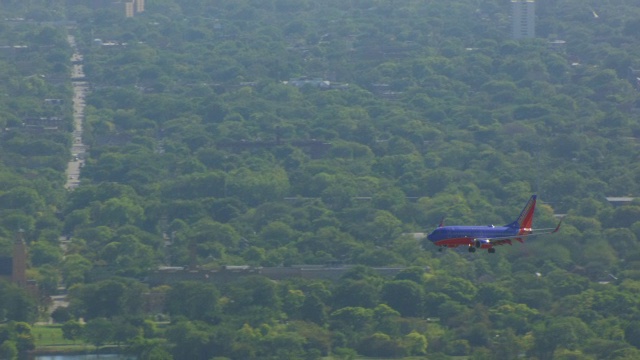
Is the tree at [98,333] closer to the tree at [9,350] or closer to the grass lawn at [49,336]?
the grass lawn at [49,336]

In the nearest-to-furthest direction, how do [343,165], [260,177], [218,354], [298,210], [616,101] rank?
[218,354] → [298,210] → [260,177] → [343,165] → [616,101]

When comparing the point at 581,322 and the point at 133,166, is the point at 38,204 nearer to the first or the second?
the point at 133,166

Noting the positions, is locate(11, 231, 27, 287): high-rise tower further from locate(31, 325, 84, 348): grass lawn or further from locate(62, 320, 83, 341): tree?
locate(62, 320, 83, 341): tree

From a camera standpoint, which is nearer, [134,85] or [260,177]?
[260,177]

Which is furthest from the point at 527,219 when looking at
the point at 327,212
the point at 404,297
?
the point at 327,212

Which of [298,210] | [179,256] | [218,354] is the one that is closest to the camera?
[218,354]

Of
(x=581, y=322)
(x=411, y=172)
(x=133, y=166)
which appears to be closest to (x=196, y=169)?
(x=133, y=166)

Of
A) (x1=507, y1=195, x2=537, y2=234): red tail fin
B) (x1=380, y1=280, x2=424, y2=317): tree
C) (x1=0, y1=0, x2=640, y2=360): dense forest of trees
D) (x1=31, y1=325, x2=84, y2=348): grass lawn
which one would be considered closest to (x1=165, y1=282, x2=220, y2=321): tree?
(x1=0, y1=0, x2=640, y2=360): dense forest of trees
